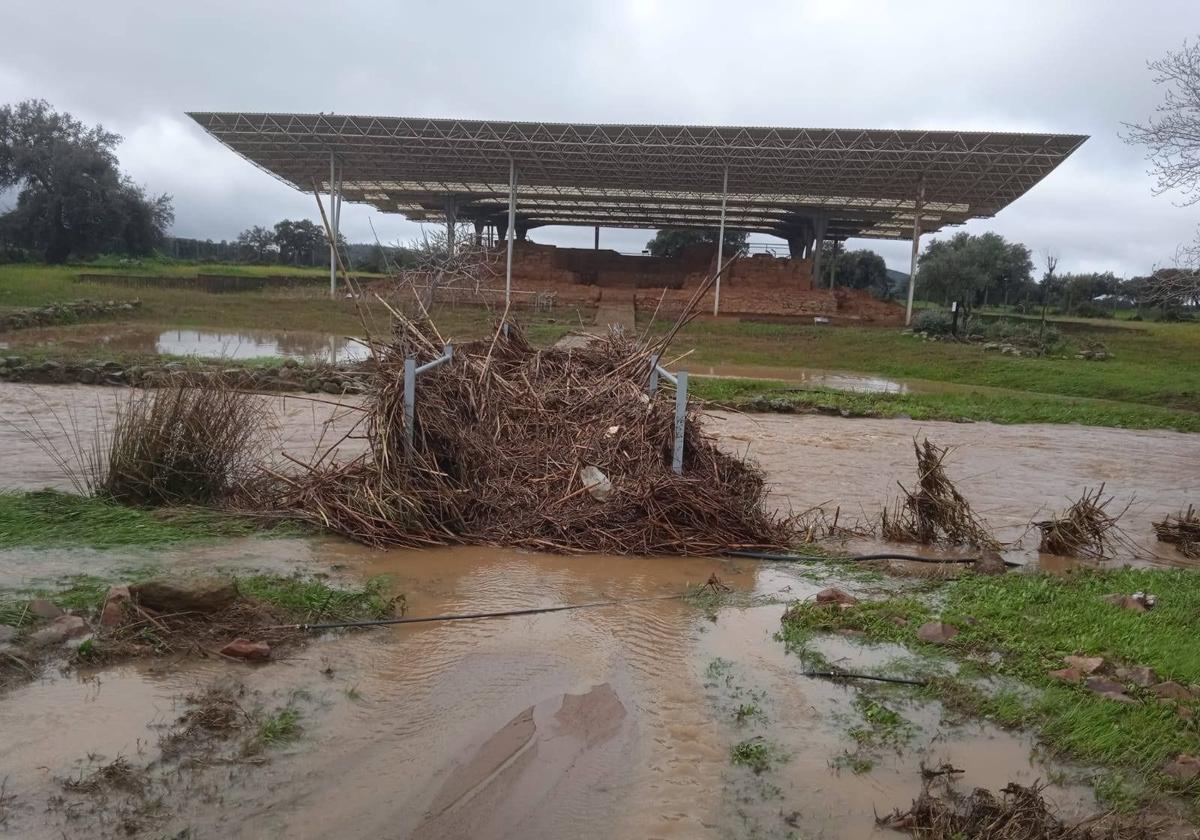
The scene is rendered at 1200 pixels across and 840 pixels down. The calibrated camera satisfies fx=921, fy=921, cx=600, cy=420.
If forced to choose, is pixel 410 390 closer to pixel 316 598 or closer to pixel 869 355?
pixel 316 598

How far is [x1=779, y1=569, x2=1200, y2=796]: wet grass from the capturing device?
13.2ft

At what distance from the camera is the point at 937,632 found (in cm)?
533

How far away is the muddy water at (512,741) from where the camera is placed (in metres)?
3.39

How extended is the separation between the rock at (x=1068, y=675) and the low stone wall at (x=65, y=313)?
26.9 metres

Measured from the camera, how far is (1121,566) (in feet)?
25.3

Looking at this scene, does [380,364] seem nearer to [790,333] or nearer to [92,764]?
[92,764]

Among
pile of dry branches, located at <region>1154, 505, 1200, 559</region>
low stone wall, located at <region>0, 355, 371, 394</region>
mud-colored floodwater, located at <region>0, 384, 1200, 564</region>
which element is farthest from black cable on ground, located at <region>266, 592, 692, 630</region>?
low stone wall, located at <region>0, 355, 371, 394</region>

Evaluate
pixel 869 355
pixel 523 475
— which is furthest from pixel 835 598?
pixel 869 355

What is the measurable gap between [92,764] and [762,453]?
10431 millimetres

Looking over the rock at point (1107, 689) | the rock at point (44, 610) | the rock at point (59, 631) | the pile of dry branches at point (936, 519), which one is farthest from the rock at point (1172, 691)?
the rock at point (44, 610)

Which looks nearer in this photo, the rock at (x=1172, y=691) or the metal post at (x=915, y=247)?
the rock at (x=1172, y=691)

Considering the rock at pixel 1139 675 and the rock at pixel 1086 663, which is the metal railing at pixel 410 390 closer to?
the rock at pixel 1086 663

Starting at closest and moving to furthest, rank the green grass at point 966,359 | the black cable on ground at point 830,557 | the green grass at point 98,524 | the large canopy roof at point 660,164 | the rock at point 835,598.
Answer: the rock at point 835,598
the green grass at point 98,524
the black cable on ground at point 830,557
the green grass at point 966,359
the large canopy roof at point 660,164

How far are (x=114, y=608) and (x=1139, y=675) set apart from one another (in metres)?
5.22
